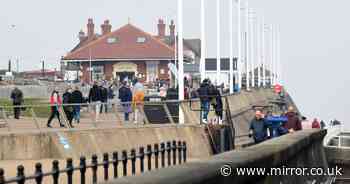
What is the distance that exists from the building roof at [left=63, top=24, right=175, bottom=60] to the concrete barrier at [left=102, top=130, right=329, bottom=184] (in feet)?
378

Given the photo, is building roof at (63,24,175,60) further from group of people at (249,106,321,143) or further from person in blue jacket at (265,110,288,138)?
person in blue jacket at (265,110,288,138)

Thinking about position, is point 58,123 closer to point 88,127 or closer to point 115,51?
point 88,127

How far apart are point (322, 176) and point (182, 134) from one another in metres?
8.65

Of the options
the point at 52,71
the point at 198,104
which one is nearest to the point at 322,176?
the point at 198,104

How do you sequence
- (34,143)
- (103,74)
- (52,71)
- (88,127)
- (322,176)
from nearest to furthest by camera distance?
(322,176), (34,143), (88,127), (103,74), (52,71)

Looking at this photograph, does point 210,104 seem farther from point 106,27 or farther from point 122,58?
point 106,27

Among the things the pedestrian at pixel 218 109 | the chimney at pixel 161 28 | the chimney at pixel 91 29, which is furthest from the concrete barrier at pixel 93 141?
the chimney at pixel 161 28

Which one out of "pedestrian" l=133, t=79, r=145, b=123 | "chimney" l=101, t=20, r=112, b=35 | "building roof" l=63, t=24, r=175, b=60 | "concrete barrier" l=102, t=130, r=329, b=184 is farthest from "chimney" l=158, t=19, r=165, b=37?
"concrete barrier" l=102, t=130, r=329, b=184

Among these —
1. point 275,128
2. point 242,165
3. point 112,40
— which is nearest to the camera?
point 242,165

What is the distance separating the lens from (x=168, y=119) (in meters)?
32.5

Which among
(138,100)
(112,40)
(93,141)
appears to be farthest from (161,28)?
(93,141)

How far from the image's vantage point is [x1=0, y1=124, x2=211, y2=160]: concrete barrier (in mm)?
26703

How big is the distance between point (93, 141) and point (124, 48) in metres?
113

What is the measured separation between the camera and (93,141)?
93.2ft
